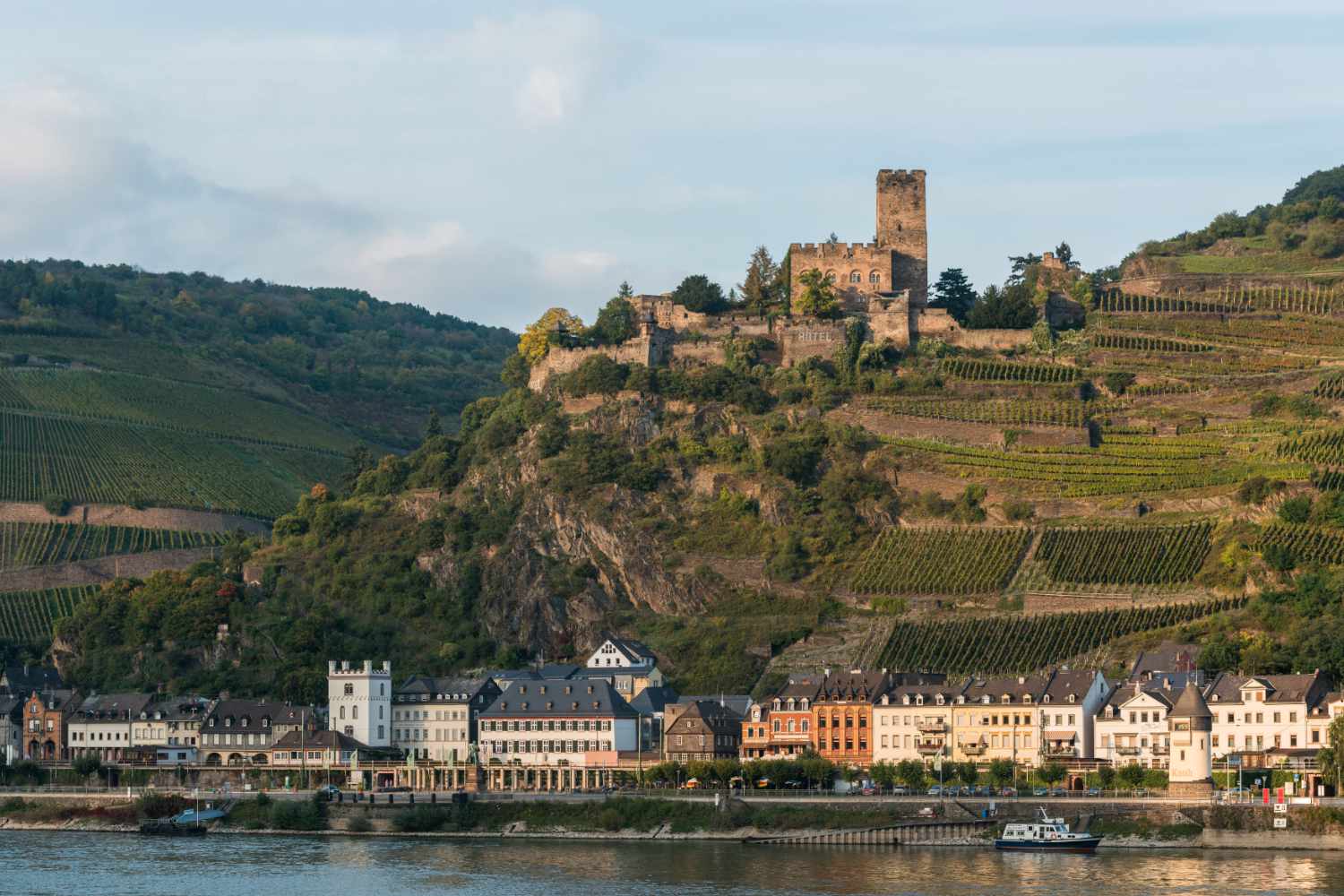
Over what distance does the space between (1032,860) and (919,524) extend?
30.2 meters

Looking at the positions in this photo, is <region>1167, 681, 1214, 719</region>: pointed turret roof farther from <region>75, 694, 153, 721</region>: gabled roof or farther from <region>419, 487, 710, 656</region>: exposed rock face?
<region>75, 694, 153, 721</region>: gabled roof

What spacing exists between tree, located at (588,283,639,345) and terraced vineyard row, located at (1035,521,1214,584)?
26.9 m

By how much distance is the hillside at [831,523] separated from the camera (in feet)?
299

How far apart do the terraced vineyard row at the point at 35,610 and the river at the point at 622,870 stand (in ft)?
107

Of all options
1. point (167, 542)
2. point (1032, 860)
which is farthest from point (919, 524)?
point (167, 542)

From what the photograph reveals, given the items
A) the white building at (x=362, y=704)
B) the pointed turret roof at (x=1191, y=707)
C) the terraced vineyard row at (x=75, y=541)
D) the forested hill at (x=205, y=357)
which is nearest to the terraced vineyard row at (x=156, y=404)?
the forested hill at (x=205, y=357)

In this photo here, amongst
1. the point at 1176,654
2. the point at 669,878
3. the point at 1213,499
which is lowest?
the point at 669,878

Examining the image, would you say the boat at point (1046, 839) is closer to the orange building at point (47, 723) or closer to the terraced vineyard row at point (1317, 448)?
the terraced vineyard row at point (1317, 448)

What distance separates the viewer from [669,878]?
67.9 metres

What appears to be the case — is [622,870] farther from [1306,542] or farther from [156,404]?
[156,404]

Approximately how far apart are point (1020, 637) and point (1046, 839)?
16.9 m

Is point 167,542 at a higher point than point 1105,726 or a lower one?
higher

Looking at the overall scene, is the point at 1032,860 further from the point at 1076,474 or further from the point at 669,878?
the point at 1076,474

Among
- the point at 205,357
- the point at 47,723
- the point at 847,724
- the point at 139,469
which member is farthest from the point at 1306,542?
the point at 205,357
